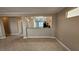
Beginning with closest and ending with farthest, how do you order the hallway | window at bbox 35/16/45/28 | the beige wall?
the beige wall, the hallway, window at bbox 35/16/45/28

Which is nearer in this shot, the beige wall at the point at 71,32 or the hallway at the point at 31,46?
the beige wall at the point at 71,32

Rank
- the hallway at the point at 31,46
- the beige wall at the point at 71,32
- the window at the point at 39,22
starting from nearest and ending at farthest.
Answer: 1. the beige wall at the point at 71,32
2. the hallway at the point at 31,46
3. the window at the point at 39,22

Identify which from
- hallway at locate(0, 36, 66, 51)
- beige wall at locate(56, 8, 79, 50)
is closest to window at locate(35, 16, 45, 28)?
hallway at locate(0, 36, 66, 51)

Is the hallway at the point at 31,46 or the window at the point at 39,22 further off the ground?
the window at the point at 39,22

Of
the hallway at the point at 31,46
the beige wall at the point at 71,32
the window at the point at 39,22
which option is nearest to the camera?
the beige wall at the point at 71,32

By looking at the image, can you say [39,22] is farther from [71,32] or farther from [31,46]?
[71,32]

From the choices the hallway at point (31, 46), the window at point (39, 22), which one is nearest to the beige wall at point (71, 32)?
the hallway at point (31, 46)

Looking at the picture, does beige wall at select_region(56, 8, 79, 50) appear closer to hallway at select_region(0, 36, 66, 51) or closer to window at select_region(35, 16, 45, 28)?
hallway at select_region(0, 36, 66, 51)

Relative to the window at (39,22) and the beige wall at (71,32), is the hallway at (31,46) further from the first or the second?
the window at (39,22)

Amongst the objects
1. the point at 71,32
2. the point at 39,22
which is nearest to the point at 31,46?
the point at 71,32
